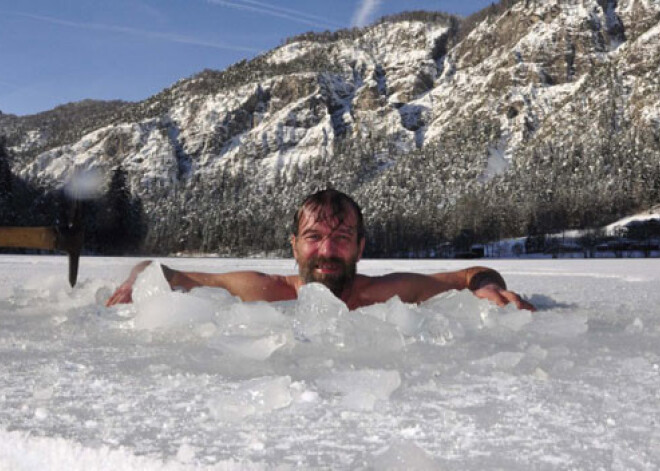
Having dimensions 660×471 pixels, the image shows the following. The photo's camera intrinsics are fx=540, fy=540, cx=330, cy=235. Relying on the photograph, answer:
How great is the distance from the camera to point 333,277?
3330 mm

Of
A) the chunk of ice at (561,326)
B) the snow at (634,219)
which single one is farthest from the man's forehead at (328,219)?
the snow at (634,219)

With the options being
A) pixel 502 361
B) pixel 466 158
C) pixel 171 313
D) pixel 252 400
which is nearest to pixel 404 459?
pixel 252 400

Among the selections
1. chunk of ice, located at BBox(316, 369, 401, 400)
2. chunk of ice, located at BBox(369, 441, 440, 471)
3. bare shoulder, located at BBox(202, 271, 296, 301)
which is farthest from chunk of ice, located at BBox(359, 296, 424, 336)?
bare shoulder, located at BBox(202, 271, 296, 301)

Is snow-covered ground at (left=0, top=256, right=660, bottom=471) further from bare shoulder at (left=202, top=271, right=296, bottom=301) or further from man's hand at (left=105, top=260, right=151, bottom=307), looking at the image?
bare shoulder at (left=202, top=271, right=296, bottom=301)

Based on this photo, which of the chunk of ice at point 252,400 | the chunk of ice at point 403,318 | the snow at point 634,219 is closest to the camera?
the chunk of ice at point 252,400

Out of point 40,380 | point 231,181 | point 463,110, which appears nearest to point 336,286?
point 40,380

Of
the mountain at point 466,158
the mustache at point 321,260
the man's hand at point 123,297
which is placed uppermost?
the mountain at point 466,158

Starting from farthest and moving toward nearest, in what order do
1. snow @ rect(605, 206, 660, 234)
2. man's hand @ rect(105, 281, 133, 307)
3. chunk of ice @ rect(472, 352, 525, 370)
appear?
1. snow @ rect(605, 206, 660, 234)
2. man's hand @ rect(105, 281, 133, 307)
3. chunk of ice @ rect(472, 352, 525, 370)

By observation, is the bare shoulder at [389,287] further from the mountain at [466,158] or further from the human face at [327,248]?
the mountain at [466,158]

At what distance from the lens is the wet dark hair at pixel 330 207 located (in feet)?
10.8

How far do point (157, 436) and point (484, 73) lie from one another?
8368 inches

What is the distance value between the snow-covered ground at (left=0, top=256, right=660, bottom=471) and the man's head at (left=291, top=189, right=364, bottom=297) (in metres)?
0.79

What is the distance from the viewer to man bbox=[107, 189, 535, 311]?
3281mm

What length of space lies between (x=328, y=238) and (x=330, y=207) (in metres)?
0.19
